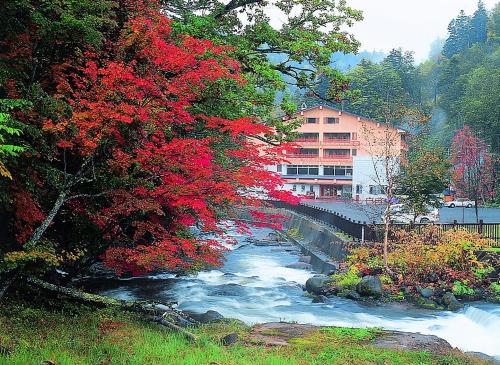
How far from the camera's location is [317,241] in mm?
31938

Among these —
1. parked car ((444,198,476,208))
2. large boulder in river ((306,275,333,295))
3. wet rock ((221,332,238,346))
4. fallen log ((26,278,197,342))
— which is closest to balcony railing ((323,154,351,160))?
parked car ((444,198,476,208))

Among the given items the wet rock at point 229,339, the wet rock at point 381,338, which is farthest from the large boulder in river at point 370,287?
the wet rock at point 229,339

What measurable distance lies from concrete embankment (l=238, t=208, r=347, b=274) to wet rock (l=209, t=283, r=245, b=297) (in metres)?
3.42

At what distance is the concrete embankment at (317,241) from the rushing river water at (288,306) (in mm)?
1449

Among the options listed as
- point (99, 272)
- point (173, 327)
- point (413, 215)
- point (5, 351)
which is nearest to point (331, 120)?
point (413, 215)

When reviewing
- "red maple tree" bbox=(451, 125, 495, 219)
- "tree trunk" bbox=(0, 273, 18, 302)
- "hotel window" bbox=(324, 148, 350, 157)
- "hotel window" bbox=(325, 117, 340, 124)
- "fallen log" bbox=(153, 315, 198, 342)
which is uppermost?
"hotel window" bbox=(325, 117, 340, 124)

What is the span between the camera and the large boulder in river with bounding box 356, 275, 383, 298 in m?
18.7

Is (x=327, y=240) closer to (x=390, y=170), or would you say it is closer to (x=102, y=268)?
→ (x=390, y=170)

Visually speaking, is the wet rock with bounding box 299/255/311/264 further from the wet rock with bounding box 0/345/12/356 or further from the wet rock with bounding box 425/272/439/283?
the wet rock with bounding box 0/345/12/356

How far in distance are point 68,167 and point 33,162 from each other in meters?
1.61

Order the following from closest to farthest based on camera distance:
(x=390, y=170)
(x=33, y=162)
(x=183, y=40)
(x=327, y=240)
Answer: (x=33, y=162) → (x=183, y=40) → (x=390, y=170) → (x=327, y=240)

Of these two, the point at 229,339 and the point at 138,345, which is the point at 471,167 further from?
the point at 138,345

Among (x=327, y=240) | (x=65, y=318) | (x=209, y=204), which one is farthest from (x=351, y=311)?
(x=327, y=240)

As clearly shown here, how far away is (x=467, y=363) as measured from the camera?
34.0 ft
